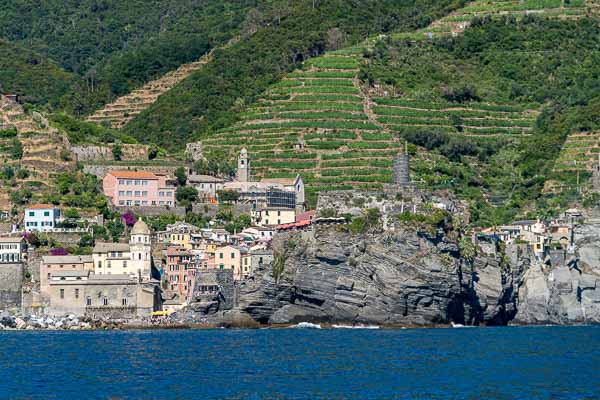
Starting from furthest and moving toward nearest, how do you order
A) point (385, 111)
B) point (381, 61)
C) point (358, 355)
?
point (381, 61) → point (385, 111) → point (358, 355)

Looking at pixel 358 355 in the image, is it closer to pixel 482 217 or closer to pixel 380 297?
pixel 380 297

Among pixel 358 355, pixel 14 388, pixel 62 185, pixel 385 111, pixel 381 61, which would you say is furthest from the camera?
pixel 381 61

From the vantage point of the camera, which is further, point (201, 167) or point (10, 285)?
point (201, 167)

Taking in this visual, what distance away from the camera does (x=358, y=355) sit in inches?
3536

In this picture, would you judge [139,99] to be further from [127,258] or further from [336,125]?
[127,258]

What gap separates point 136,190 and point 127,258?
15.2 meters

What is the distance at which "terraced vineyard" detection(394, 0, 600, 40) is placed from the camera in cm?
17938

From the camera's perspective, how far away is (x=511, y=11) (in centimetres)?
18162

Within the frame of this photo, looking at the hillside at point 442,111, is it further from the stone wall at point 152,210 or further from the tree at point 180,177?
the stone wall at point 152,210

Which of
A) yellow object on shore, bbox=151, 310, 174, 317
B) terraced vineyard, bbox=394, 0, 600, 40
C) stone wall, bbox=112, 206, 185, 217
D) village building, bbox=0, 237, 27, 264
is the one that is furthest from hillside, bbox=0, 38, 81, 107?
yellow object on shore, bbox=151, 310, 174, 317

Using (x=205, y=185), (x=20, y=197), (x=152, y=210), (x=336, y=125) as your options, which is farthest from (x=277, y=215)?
(x=20, y=197)

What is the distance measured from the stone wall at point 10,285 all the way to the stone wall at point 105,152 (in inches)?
836

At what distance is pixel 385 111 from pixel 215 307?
43046 mm

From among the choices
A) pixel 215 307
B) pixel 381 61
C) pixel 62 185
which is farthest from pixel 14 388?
pixel 381 61
